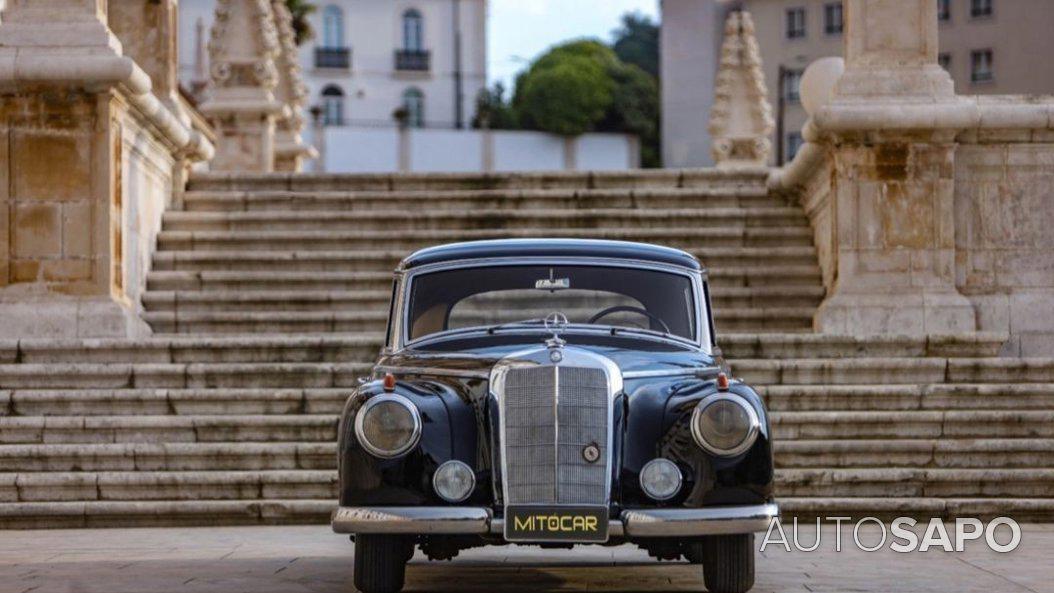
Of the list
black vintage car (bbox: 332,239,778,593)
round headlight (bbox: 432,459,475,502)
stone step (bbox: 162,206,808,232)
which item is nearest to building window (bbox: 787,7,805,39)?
stone step (bbox: 162,206,808,232)

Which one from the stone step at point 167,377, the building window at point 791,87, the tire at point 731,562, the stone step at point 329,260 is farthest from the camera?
the building window at point 791,87

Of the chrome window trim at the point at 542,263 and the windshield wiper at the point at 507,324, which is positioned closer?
the windshield wiper at the point at 507,324

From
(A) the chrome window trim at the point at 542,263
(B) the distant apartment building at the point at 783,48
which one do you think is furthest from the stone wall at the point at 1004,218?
(B) the distant apartment building at the point at 783,48

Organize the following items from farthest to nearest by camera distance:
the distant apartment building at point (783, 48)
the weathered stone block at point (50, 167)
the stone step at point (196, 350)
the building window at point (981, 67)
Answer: the distant apartment building at point (783, 48)
the building window at point (981, 67)
the weathered stone block at point (50, 167)
the stone step at point (196, 350)

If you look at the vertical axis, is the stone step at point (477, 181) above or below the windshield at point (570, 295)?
above

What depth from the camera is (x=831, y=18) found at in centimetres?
8425

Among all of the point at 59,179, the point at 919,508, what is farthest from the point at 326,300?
the point at 919,508

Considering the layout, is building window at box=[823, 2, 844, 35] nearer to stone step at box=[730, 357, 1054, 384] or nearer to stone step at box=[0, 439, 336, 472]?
stone step at box=[730, 357, 1054, 384]

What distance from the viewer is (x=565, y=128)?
85875 millimetres

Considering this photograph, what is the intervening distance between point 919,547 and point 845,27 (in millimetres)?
6731

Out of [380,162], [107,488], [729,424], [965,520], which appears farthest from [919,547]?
[380,162]

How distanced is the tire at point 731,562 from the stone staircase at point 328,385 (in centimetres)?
382

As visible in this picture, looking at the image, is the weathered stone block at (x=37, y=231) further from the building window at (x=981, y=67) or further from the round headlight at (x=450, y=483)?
the building window at (x=981, y=67)

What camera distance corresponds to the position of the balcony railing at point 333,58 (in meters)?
102
